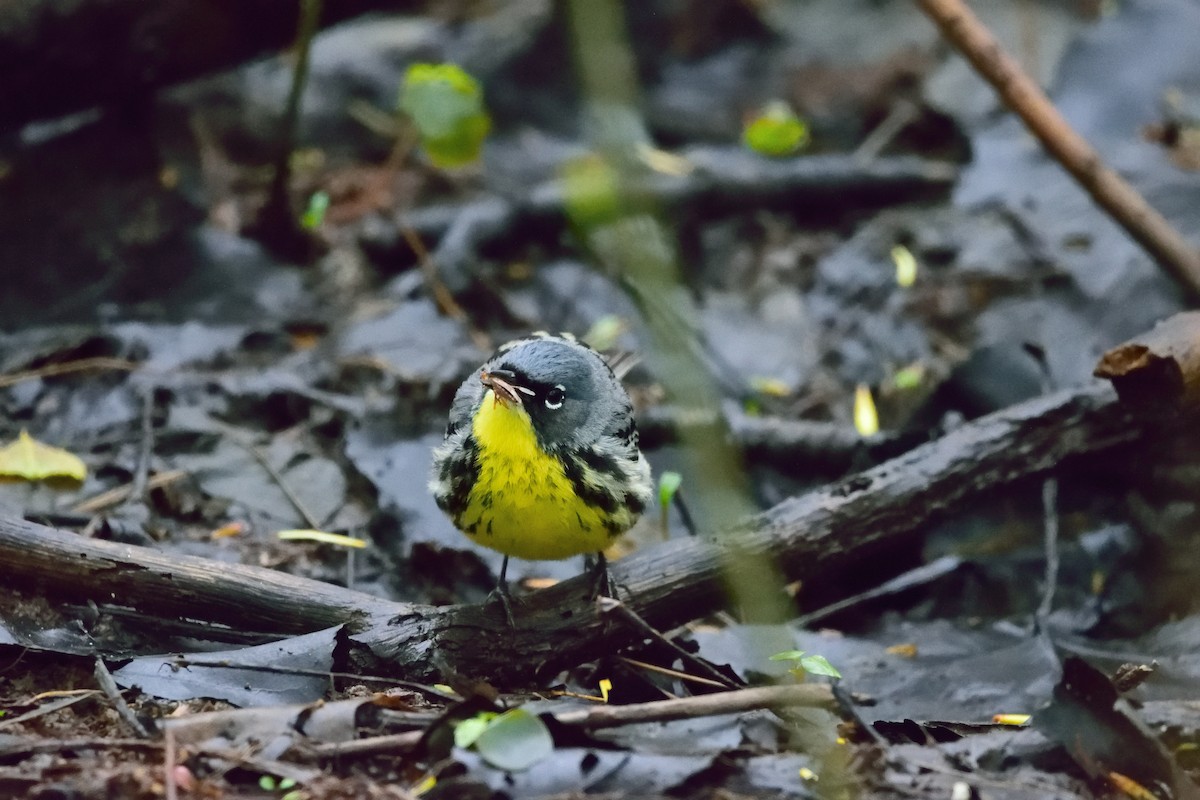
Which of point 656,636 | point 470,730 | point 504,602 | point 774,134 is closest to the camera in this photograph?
point 470,730

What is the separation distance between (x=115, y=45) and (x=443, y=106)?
190cm

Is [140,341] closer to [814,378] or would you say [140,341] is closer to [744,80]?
[814,378]

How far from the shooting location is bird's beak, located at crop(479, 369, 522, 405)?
3.99 meters

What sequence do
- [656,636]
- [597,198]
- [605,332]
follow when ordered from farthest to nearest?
[605,332]
[656,636]
[597,198]

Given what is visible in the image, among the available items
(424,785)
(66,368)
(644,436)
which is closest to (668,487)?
(644,436)

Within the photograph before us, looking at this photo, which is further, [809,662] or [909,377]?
[909,377]

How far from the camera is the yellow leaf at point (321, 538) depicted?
15.4ft

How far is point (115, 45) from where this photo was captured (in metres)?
6.07

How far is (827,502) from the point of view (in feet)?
14.0

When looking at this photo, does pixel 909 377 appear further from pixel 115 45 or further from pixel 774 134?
pixel 115 45

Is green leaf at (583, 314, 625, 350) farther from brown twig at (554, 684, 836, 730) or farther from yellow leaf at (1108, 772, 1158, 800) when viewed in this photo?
yellow leaf at (1108, 772, 1158, 800)

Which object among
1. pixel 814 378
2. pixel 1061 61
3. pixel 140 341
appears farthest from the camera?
pixel 1061 61

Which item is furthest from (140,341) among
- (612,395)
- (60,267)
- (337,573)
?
(612,395)

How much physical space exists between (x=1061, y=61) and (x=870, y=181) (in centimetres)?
172
